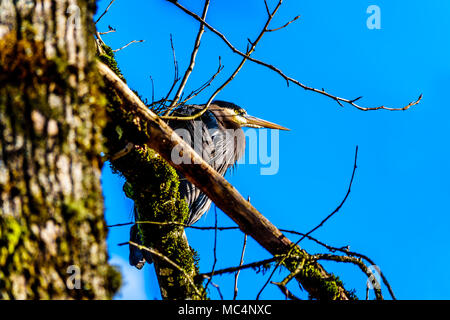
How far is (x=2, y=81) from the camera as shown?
28.4 inches

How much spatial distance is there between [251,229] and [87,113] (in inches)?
32.9

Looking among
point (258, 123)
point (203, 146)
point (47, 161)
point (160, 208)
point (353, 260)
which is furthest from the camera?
point (258, 123)

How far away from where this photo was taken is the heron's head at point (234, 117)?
404 centimetres

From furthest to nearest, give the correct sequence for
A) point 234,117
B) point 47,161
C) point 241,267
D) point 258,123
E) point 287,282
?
point 258,123 → point 234,117 → point 241,267 → point 287,282 → point 47,161

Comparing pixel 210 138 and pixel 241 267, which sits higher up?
pixel 210 138

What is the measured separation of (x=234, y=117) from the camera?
4.30 meters

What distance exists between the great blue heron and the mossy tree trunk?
200 cm

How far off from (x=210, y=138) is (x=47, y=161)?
8.70ft

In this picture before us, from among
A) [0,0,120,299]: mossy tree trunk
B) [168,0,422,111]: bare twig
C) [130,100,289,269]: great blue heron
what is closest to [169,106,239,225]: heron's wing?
[130,100,289,269]: great blue heron

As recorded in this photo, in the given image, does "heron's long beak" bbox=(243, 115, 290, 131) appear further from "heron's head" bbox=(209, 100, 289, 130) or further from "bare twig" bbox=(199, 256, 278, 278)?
"bare twig" bbox=(199, 256, 278, 278)

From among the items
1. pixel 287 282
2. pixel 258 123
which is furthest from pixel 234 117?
pixel 287 282

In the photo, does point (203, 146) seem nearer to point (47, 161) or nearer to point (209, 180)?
point (209, 180)
